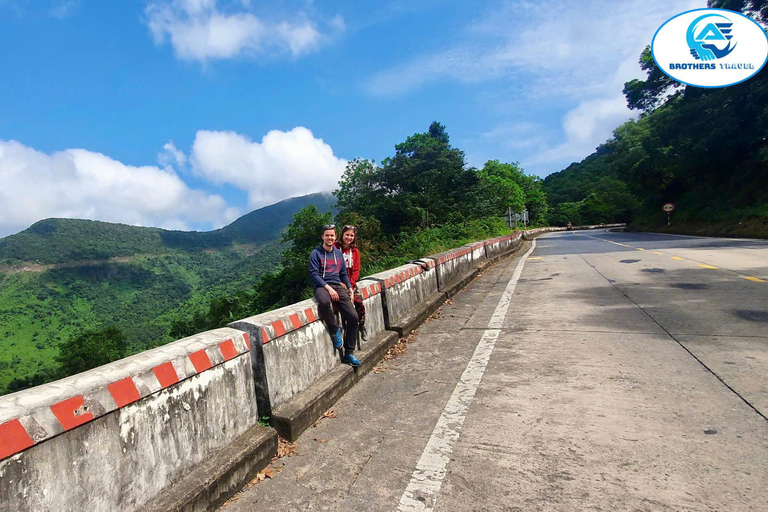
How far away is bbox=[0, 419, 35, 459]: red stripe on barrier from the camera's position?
159 centimetres

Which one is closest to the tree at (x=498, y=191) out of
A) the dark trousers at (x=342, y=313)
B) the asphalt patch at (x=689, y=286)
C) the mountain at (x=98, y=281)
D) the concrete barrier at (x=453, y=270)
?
the concrete barrier at (x=453, y=270)

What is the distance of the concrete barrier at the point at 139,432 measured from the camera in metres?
1.71

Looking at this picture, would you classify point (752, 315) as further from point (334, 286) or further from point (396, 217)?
point (396, 217)

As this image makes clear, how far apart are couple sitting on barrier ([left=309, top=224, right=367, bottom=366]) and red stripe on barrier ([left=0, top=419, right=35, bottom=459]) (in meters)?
2.67

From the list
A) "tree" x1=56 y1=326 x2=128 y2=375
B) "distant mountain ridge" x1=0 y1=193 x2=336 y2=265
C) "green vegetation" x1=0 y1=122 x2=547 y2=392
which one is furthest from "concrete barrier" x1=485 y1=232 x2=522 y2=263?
"distant mountain ridge" x1=0 y1=193 x2=336 y2=265

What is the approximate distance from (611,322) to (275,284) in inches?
1194

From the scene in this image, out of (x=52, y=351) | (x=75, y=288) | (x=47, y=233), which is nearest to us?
(x=52, y=351)

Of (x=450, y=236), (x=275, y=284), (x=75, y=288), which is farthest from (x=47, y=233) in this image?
(x=450, y=236)

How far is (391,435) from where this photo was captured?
330cm

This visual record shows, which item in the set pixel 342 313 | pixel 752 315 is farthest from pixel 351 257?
pixel 752 315

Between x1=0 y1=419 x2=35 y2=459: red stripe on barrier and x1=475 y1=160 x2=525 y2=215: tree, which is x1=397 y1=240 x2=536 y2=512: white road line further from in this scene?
x1=475 y1=160 x2=525 y2=215: tree

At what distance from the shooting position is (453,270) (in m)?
10.8

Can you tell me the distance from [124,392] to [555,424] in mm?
2897

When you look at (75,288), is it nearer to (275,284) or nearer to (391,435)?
(275,284)
